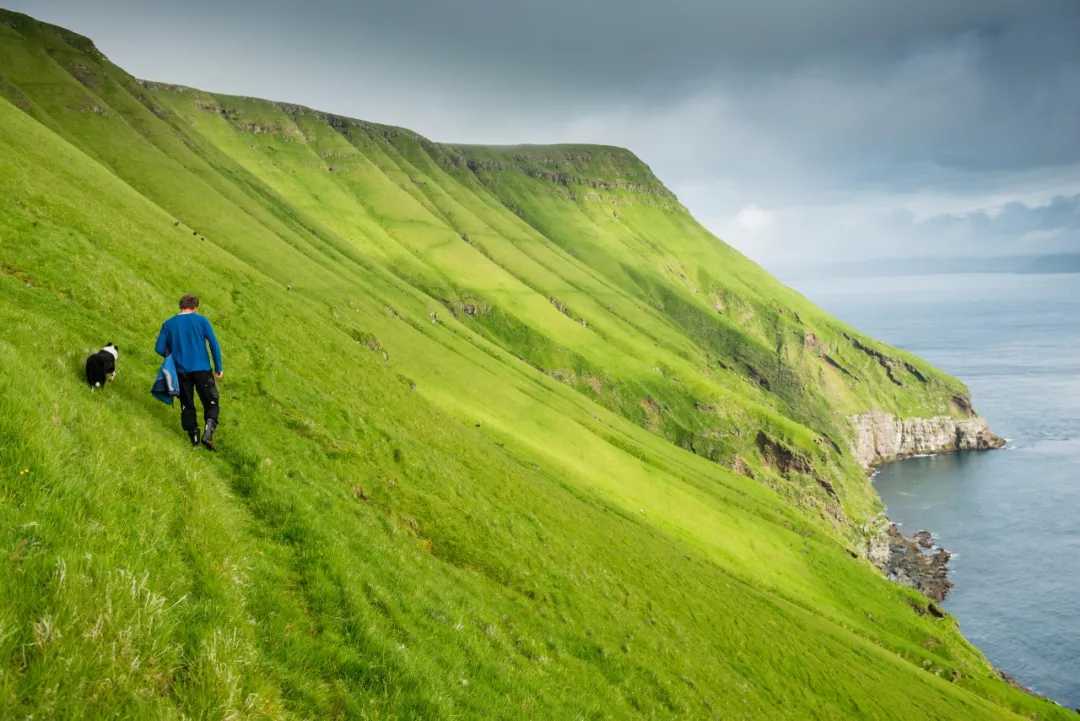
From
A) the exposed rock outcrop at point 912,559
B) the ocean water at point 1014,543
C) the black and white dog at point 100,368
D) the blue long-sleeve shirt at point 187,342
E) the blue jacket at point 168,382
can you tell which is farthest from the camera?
the exposed rock outcrop at point 912,559

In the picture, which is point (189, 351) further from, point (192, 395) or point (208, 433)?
point (208, 433)

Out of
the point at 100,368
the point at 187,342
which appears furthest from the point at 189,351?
the point at 100,368

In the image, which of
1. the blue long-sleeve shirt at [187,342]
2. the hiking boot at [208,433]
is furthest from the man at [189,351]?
the hiking boot at [208,433]

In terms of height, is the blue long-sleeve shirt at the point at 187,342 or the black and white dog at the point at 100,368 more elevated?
the blue long-sleeve shirt at the point at 187,342

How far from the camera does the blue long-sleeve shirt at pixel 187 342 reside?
15523 mm

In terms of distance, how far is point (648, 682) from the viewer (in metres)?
23.1

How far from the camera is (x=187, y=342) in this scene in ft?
51.2

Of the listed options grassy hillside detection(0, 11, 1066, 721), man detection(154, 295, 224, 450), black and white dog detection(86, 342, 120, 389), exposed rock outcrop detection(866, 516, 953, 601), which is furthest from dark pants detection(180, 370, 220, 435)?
exposed rock outcrop detection(866, 516, 953, 601)

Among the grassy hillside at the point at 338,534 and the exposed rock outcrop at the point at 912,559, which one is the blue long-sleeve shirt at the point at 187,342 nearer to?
the grassy hillside at the point at 338,534

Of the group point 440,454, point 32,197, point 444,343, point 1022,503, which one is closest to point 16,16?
point 444,343

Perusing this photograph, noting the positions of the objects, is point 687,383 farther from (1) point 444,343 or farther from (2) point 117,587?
(2) point 117,587

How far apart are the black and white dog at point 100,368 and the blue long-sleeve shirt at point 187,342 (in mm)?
1373

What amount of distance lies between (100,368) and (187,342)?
2.24 m

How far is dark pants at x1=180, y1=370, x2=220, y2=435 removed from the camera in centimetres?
1575
